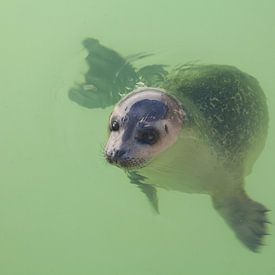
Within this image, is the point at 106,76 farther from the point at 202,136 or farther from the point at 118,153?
the point at 118,153

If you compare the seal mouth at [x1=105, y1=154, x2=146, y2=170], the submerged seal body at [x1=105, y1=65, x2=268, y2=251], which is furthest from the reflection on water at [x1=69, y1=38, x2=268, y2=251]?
the seal mouth at [x1=105, y1=154, x2=146, y2=170]

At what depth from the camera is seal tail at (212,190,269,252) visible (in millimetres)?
2459

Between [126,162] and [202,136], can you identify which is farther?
[202,136]

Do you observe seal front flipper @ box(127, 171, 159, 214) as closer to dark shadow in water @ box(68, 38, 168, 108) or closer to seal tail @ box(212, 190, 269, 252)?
seal tail @ box(212, 190, 269, 252)

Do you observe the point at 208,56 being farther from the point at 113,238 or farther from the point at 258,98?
the point at 113,238

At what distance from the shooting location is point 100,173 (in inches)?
108

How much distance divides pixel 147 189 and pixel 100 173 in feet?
1.03

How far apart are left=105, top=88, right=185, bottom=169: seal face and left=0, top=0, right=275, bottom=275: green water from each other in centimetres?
75

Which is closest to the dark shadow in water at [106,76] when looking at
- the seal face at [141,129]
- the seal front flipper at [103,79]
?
the seal front flipper at [103,79]

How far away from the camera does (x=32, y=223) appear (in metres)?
2.82

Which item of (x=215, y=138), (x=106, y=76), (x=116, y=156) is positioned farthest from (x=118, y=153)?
(x=106, y=76)

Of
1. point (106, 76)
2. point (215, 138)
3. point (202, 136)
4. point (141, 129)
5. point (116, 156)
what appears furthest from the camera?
point (106, 76)

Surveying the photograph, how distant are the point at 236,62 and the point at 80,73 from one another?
2.52ft

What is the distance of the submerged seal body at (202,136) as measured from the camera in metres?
1.91
